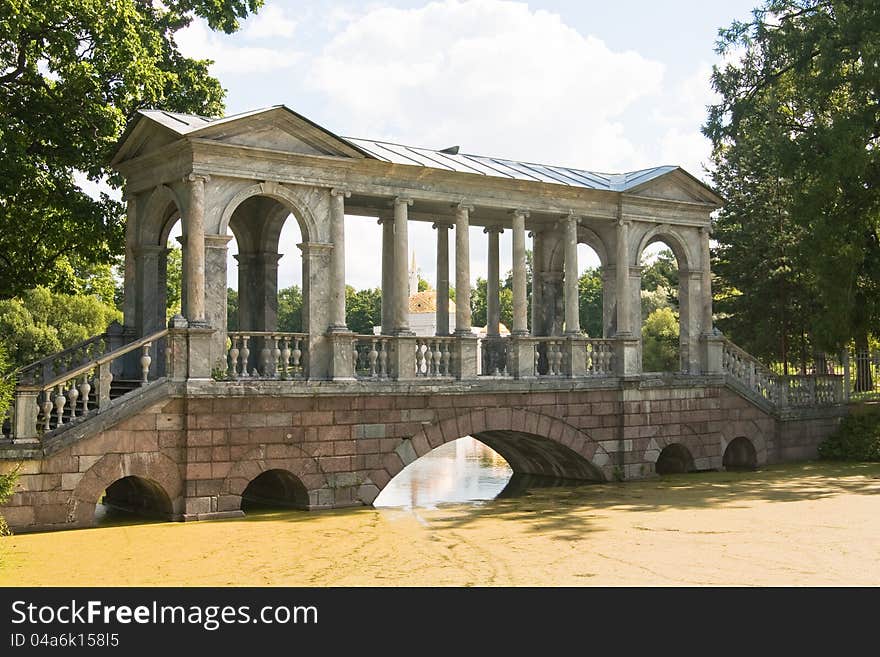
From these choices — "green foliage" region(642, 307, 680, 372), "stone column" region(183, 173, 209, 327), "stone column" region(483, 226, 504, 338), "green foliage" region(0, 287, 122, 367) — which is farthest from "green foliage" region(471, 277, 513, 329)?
"stone column" region(183, 173, 209, 327)

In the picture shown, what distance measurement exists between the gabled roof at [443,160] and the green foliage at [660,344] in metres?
23.0

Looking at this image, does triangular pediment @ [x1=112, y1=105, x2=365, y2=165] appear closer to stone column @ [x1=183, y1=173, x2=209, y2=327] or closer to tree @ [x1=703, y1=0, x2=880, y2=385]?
stone column @ [x1=183, y1=173, x2=209, y2=327]

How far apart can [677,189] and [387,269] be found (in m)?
6.97

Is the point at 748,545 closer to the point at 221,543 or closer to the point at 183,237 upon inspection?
the point at 221,543

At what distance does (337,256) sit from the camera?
678 inches

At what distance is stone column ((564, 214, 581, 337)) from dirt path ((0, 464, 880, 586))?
3.93 m

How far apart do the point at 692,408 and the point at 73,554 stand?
46.2 ft

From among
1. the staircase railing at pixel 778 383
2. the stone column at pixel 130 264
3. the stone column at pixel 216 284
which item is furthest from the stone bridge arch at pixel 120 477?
the staircase railing at pixel 778 383

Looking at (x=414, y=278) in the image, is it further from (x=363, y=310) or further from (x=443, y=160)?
(x=443, y=160)

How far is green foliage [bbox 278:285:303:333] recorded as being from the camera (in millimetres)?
80287

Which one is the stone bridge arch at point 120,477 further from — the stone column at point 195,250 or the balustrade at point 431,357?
the balustrade at point 431,357

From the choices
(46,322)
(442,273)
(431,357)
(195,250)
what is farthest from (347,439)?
(46,322)

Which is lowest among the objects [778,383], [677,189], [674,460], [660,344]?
[674,460]

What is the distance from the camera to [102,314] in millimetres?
41875
